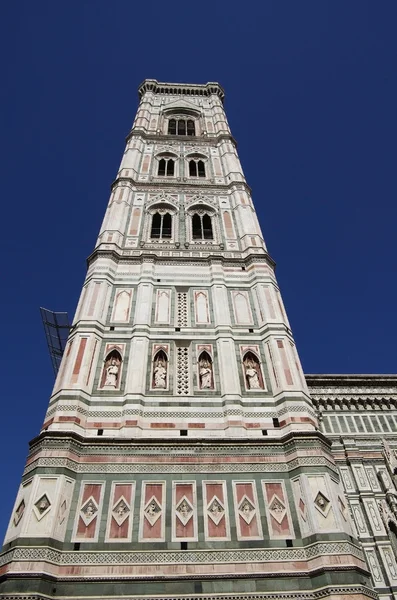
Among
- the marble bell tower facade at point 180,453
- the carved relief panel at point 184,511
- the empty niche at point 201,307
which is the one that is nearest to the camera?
the marble bell tower facade at point 180,453

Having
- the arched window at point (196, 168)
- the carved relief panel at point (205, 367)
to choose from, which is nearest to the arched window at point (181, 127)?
the arched window at point (196, 168)

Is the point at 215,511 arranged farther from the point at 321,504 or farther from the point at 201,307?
the point at 201,307

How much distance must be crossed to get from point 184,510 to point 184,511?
0.05 ft

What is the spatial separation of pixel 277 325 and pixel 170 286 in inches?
112

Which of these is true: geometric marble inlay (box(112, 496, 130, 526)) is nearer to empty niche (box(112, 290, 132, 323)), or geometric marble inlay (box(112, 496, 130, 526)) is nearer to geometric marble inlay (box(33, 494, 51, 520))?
geometric marble inlay (box(33, 494, 51, 520))

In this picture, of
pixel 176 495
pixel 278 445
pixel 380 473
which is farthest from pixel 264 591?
pixel 380 473

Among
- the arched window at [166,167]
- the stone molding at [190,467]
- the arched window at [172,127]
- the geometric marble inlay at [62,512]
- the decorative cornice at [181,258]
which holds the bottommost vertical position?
the geometric marble inlay at [62,512]

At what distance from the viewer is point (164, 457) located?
7.62m

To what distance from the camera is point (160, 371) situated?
935 centimetres

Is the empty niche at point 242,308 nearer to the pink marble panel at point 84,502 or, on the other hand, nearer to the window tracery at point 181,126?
the pink marble panel at point 84,502

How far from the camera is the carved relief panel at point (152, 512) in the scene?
666 centimetres

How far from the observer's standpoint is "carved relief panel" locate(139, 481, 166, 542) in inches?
262

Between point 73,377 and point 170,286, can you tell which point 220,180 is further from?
point 73,377

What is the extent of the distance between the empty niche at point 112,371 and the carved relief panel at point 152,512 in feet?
7.41
